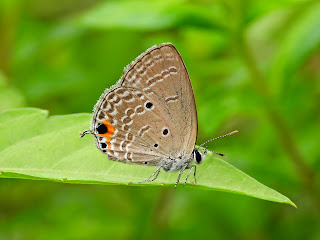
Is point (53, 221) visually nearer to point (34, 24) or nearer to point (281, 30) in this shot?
point (34, 24)

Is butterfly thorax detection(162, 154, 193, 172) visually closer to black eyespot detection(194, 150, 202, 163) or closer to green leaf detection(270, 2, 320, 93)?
black eyespot detection(194, 150, 202, 163)

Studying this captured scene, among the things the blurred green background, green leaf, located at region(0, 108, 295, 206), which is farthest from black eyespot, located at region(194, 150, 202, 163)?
the blurred green background

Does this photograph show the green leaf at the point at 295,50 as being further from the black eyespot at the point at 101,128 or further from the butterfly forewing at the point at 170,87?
the black eyespot at the point at 101,128

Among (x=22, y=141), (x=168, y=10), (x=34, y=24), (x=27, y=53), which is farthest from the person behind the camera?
(x=34, y=24)

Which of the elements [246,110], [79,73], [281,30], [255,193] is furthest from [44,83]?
[255,193]

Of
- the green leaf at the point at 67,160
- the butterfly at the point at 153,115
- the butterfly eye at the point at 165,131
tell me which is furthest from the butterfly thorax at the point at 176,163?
the green leaf at the point at 67,160
